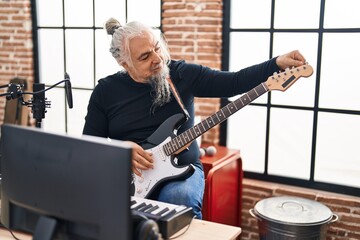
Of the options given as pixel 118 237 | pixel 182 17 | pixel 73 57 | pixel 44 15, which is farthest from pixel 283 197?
pixel 44 15

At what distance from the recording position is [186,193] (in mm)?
2025

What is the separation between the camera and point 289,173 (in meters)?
2.93

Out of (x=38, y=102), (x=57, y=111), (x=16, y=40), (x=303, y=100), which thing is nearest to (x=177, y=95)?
(x=38, y=102)

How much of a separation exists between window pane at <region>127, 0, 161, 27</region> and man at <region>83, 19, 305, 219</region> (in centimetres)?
95

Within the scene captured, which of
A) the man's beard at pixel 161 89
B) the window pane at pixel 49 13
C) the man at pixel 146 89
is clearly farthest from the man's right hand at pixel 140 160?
the window pane at pixel 49 13

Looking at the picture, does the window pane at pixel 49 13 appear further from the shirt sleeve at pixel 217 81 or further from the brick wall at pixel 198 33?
the shirt sleeve at pixel 217 81

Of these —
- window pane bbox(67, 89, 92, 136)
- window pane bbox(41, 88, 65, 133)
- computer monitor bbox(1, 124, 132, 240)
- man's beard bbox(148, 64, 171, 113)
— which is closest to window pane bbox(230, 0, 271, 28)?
man's beard bbox(148, 64, 171, 113)

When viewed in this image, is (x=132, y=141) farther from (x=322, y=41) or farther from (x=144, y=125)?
(x=322, y=41)

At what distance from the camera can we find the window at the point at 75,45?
138 inches

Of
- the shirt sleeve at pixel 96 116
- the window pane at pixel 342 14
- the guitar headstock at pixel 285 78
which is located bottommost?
the shirt sleeve at pixel 96 116

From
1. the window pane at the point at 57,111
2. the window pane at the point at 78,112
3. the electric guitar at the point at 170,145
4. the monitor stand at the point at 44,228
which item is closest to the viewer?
the monitor stand at the point at 44,228

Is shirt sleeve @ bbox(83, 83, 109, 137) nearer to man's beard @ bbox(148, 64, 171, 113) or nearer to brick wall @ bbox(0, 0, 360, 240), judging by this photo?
man's beard @ bbox(148, 64, 171, 113)

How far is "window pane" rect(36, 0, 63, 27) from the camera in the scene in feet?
12.2

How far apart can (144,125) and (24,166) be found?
1137mm
